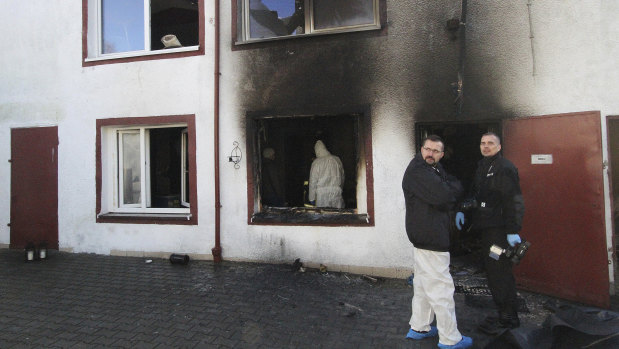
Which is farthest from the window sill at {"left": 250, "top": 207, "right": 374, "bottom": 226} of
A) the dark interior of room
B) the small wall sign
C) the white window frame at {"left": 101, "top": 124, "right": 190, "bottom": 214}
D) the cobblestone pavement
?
the small wall sign

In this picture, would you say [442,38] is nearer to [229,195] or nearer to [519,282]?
[519,282]

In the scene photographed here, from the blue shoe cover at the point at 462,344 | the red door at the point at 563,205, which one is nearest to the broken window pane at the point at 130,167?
the blue shoe cover at the point at 462,344

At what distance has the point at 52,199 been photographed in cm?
657

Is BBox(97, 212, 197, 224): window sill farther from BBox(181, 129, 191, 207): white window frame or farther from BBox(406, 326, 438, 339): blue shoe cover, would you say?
BBox(406, 326, 438, 339): blue shoe cover

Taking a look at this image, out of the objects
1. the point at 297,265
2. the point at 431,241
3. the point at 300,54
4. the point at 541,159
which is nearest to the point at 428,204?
the point at 431,241

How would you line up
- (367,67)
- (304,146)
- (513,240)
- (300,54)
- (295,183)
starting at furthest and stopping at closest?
(304,146) < (295,183) < (300,54) < (367,67) < (513,240)

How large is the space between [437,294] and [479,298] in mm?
1535

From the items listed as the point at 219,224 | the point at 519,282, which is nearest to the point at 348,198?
the point at 219,224

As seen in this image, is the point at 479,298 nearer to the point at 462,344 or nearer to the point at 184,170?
the point at 462,344

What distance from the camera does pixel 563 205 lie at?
434 centimetres

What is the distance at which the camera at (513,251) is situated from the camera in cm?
335

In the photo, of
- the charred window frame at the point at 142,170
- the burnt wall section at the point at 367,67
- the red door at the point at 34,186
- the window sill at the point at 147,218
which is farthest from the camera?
the red door at the point at 34,186

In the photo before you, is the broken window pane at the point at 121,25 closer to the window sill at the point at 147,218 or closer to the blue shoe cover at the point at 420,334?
the window sill at the point at 147,218

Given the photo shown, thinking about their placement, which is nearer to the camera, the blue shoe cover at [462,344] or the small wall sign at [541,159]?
the blue shoe cover at [462,344]
